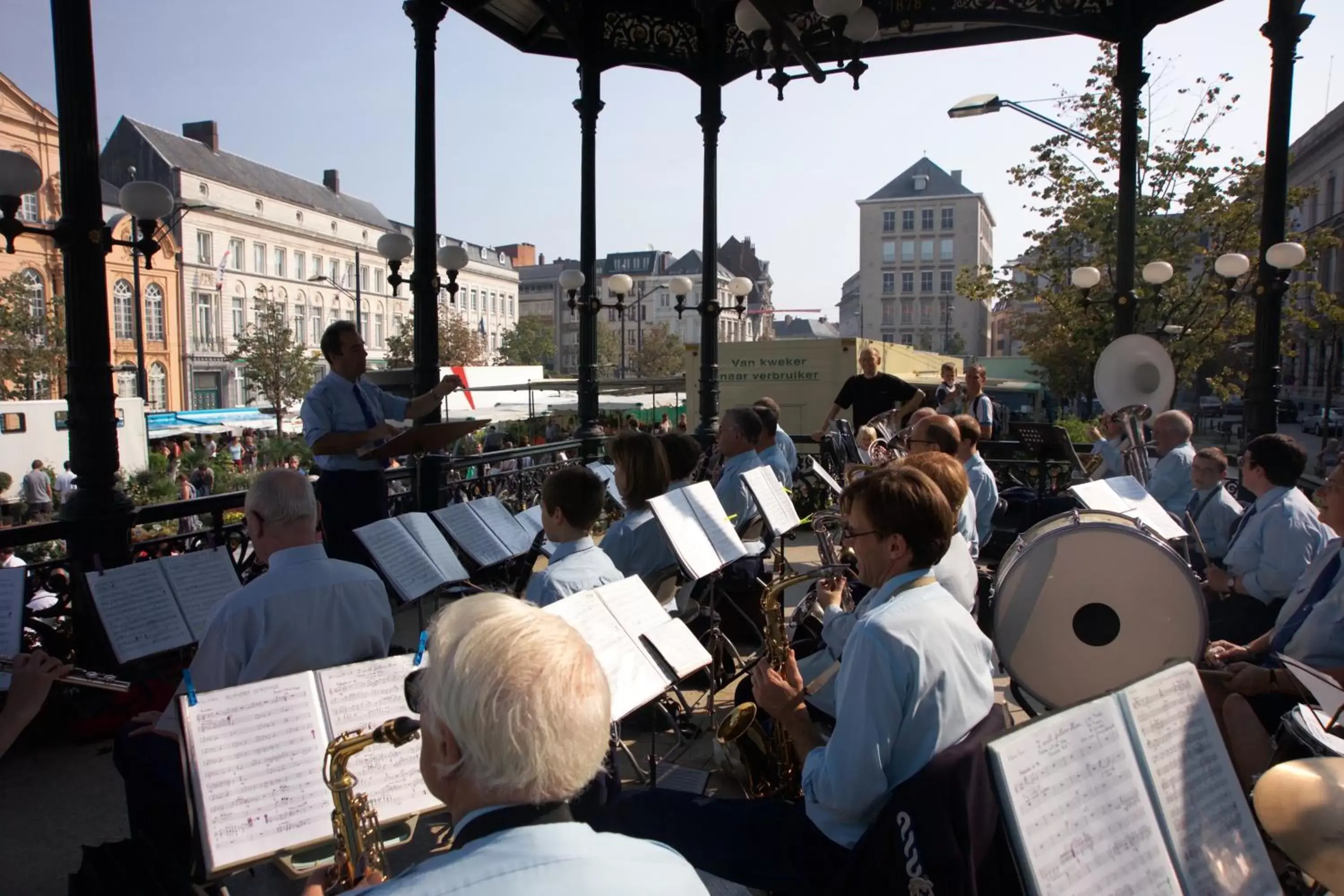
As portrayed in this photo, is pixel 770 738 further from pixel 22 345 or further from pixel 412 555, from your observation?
pixel 22 345

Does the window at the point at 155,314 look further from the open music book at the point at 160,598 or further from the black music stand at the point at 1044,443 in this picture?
the open music book at the point at 160,598

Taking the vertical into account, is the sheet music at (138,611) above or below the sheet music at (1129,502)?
below

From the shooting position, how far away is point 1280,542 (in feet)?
14.0

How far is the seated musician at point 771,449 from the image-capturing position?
7.18 meters

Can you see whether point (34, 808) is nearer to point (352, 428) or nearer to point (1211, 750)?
point (352, 428)

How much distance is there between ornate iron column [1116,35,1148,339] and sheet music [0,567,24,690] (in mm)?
9088

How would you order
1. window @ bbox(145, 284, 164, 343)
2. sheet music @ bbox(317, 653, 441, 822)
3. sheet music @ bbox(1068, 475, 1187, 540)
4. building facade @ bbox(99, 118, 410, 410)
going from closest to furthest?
1. sheet music @ bbox(317, 653, 441, 822)
2. sheet music @ bbox(1068, 475, 1187, 540)
3. window @ bbox(145, 284, 164, 343)
4. building facade @ bbox(99, 118, 410, 410)

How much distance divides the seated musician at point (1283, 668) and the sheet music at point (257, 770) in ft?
9.81

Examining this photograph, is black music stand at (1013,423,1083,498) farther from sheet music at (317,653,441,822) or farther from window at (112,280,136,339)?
window at (112,280,136,339)

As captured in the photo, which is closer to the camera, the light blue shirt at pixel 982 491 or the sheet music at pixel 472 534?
the sheet music at pixel 472 534

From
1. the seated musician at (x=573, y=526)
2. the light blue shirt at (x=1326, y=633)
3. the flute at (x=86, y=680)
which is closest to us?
the flute at (x=86, y=680)

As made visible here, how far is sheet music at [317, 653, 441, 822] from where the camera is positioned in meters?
2.24

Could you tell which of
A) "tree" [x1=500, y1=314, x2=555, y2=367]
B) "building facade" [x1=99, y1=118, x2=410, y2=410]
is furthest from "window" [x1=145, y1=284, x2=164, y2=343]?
"tree" [x1=500, y1=314, x2=555, y2=367]

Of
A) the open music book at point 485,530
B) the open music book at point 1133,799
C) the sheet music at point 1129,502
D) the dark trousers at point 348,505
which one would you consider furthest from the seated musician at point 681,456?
the open music book at point 1133,799
